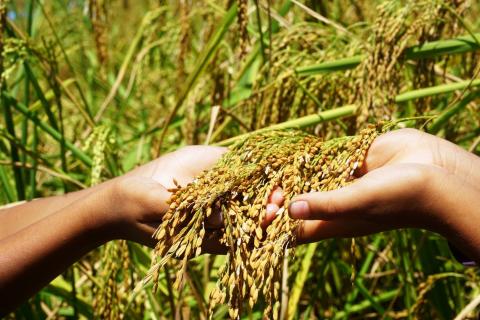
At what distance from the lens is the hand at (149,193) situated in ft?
4.94

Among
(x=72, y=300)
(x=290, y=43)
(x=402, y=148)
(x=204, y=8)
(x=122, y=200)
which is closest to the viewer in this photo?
(x=402, y=148)

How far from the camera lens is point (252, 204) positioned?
1373 mm

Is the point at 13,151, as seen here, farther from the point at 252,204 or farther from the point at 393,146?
the point at 393,146

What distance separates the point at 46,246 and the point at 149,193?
0.35 m

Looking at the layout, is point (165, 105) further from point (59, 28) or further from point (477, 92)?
point (477, 92)

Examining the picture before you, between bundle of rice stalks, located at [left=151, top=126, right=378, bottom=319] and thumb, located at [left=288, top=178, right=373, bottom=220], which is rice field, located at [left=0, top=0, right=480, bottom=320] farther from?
thumb, located at [left=288, top=178, right=373, bottom=220]

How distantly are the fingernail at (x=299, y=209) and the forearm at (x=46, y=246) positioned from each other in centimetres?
59

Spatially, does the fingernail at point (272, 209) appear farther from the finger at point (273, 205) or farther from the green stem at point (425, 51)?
the green stem at point (425, 51)

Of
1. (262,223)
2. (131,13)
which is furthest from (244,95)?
(131,13)

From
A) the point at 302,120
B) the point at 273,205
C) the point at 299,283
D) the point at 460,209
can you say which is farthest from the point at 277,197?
the point at 299,283

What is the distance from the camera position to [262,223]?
1356 mm

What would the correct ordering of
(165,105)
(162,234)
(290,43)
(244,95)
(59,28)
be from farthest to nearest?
(59,28) → (165,105) → (244,95) → (290,43) → (162,234)

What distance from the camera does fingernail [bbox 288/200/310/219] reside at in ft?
4.17

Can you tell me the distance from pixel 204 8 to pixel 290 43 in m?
0.79
